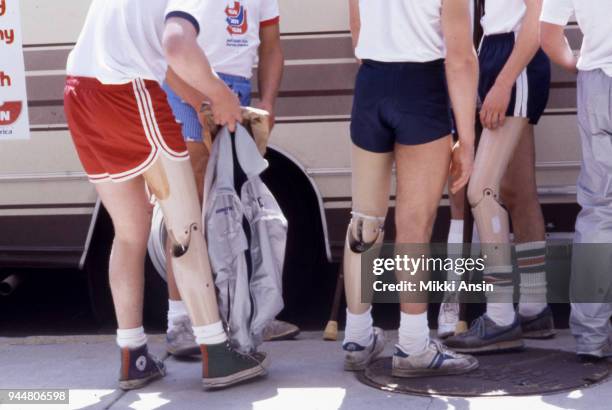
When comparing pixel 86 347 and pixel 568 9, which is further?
pixel 86 347

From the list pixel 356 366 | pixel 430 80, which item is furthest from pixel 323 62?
pixel 356 366

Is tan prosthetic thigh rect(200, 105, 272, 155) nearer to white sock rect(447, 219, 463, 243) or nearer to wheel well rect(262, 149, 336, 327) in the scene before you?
wheel well rect(262, 149, 336, 327)

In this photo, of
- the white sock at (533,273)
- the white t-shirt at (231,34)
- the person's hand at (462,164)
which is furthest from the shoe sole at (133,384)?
the white sock at (533,273)

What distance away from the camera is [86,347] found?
5.18 meters

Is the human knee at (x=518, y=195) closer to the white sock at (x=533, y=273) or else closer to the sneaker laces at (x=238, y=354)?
the white sock at (x=533, y=273)

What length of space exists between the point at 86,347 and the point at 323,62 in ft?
5.67

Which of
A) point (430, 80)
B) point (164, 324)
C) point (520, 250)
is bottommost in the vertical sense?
point (164, 324)

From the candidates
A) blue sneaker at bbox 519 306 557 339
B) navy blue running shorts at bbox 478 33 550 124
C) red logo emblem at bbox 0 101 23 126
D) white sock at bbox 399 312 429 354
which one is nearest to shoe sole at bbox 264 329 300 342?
white sock at bbox 399 312 429 354

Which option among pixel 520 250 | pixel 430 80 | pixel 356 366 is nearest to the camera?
pixel 430 80

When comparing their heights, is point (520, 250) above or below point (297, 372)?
above

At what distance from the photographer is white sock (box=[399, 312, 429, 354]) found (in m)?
4.28

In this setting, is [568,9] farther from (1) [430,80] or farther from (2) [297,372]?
(2) [297,372]

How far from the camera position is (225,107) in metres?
4.13

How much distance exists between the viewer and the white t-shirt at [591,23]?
4.23 metres
